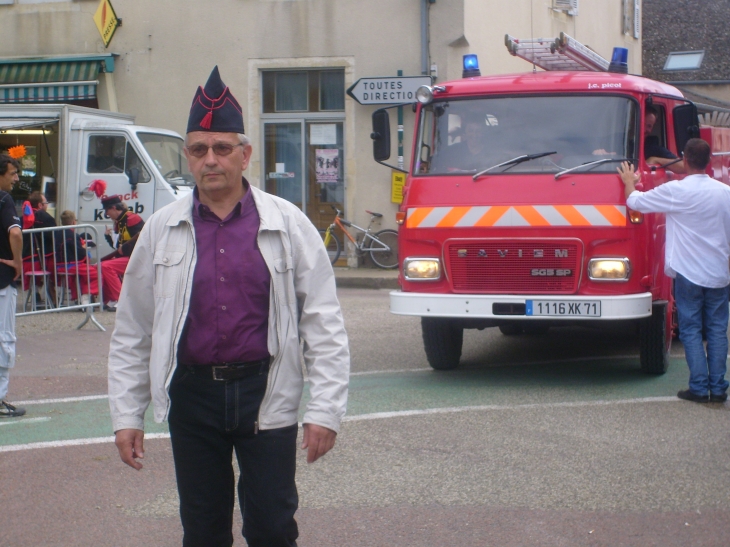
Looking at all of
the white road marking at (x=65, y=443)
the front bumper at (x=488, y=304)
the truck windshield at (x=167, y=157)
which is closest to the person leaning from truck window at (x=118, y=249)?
the truck windshield at (x=167, y=157)

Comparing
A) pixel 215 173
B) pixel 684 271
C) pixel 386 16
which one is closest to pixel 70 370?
pixel 684 271

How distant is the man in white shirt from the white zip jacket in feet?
15.2

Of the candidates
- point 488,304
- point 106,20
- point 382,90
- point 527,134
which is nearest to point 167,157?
point 382,90

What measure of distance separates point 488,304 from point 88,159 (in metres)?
10.1

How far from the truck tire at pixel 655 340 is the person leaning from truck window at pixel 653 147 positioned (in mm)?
1194

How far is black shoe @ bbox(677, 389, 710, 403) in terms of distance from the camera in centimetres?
745

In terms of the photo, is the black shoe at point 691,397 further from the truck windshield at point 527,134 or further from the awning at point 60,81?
the awning at point 60,81

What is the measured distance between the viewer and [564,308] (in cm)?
774

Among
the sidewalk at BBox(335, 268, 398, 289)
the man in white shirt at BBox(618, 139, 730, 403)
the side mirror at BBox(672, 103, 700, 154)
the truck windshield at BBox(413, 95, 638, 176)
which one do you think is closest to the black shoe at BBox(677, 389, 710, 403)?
the man in white shirt at BBox(618, 139, 730, 403)

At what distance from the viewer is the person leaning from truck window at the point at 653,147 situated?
8320mm

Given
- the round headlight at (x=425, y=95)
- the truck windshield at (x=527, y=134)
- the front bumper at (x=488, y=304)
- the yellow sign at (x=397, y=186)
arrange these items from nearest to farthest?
the front bumper at (x=488, y=304) → the truck windshield at (x=527, y=134) → the round headlight at (x=425, y=95) → the yellow sign at (x=397, y=186)

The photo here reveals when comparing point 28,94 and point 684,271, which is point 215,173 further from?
point 28,94

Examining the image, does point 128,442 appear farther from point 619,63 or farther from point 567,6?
point 567,6

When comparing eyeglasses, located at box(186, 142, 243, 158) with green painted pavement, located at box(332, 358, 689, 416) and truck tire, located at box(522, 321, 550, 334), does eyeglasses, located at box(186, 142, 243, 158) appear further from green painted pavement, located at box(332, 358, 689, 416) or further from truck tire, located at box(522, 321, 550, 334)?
truck tire, located at box(522, 321, 550, 334)
